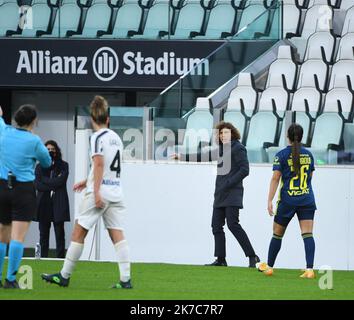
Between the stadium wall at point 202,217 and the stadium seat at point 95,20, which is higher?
the stadium seat at point 95,20

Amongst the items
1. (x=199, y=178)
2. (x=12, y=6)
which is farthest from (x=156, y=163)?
(x=12, y=6)

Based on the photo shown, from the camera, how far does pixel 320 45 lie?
80.0 feet

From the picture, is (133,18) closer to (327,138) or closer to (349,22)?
(349,22)

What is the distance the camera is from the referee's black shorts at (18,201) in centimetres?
1365

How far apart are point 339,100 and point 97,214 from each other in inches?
A: 369

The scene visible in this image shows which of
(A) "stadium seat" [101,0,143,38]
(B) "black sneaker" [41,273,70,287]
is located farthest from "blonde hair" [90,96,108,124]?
(A) "stadium seat" [101,0,143,38]

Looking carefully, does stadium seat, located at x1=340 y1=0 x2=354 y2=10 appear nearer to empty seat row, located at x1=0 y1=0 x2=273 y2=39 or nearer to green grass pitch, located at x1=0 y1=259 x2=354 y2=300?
empty seat row, located at x1=0 y1=0 x2=273 y2=39

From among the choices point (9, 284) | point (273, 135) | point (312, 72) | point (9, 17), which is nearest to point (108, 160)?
point (9, 284)

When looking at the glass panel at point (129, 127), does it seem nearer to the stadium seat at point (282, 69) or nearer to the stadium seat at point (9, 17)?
the stadium seat at point (282, 69)

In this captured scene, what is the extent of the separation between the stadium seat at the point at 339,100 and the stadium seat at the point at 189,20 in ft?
11.5

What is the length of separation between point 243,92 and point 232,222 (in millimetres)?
5488

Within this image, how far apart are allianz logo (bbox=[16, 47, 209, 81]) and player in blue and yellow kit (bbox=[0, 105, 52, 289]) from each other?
11093 mm

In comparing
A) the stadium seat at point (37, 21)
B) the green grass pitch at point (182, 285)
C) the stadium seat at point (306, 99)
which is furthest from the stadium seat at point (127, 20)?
the green grass pitch at point (182, 285)

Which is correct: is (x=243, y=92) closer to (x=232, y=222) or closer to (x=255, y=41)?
(x=255, y=41)
